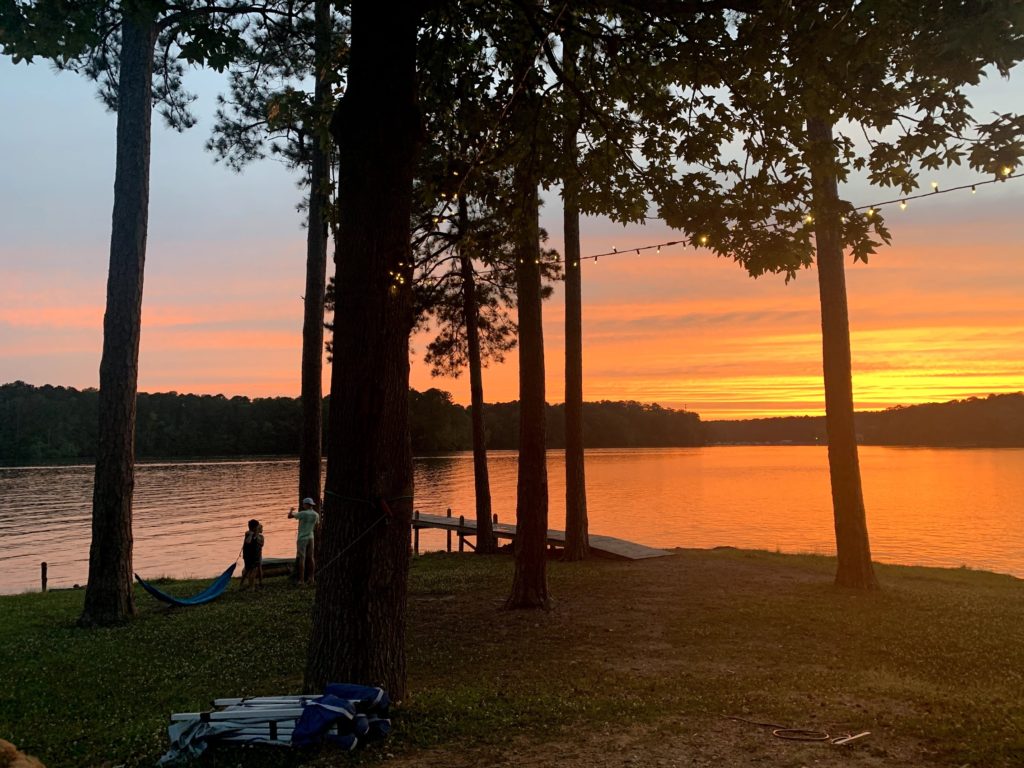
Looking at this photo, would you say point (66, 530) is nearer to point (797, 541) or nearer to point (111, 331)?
point (111, 331)

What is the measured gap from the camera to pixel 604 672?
7281mm

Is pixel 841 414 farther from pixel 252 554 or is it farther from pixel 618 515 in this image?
pixel 618 515

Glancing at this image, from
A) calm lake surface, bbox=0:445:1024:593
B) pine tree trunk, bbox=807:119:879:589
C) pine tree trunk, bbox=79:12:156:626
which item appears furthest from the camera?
calm lake surface, bbox=0:445:1024:593

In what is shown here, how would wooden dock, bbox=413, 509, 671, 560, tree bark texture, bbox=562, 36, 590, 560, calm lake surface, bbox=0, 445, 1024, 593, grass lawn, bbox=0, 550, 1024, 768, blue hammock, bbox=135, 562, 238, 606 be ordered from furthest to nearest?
calm lake surface, bbox=0, 445, 1024, 593 → wooden dock, bbox=413, 509, 671, 560 → tree bark texture, bbox=562, 36, 590, 560 → blue hammock, bbox=135, 562, 238, 606 → grass lawn, bbox=0, 550, 1024, 768

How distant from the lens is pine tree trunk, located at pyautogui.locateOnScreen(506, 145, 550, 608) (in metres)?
10.8

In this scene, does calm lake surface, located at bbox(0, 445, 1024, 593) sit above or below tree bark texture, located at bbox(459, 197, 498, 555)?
below

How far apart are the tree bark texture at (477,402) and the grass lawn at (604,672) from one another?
5599mm

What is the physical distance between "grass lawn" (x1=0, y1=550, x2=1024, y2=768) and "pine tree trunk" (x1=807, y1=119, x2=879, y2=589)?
654 mm

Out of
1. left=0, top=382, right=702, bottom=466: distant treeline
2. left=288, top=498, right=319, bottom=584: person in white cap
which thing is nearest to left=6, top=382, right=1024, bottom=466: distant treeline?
left=0, top=382, right=702, bottom=466: distant treeline

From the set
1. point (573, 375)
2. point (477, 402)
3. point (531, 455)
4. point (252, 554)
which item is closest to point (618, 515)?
point (477, 402)

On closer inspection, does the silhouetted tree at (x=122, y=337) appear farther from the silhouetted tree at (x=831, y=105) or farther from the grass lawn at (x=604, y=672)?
the silhouetted tree at (x=831, y=105)

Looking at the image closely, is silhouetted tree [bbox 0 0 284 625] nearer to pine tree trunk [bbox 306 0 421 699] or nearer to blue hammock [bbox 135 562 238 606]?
blue hammock [bbox 135 562 238 606]

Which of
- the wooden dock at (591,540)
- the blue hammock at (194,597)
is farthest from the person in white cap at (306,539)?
the wooden dock at (591,540)

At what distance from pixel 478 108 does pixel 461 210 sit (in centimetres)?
1005
